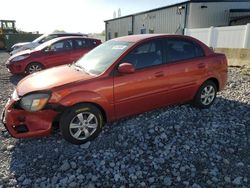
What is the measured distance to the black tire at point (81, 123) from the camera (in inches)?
144

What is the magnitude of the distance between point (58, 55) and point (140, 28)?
1795 centimetres

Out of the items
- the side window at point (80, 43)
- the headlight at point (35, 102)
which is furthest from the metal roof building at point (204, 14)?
the headlight at point (35, 102)

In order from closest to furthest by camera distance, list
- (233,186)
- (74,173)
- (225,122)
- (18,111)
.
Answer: (233,186)
(74,173)
(18,111)
(225,122)

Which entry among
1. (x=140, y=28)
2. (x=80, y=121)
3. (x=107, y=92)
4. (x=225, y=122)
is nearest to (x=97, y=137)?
(x=80, y=121)

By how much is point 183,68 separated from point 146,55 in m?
0.83

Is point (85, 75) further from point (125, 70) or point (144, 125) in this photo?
point (144, 125)

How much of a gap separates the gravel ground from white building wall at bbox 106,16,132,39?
24.6 m

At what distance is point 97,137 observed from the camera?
406 cm

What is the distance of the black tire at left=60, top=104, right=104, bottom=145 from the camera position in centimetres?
367

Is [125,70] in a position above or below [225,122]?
above

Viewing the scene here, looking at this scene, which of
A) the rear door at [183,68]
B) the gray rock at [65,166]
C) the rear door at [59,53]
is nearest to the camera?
the gray rock at [65,166]

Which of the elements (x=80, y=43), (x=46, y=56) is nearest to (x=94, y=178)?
(x=46, y=56)

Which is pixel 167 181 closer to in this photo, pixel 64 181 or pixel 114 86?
pixel 64 181

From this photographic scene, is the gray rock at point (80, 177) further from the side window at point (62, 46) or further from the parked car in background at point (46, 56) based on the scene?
the side window at point (62, 46)
